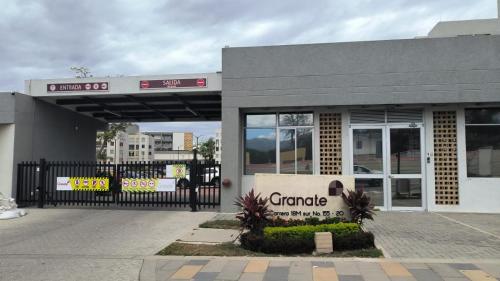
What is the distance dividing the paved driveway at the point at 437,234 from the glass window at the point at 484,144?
146cm

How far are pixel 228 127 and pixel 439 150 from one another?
21.9ft

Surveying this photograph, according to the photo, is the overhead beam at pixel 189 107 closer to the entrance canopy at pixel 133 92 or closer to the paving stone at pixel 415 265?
the entrance canopy at pixel 133 92

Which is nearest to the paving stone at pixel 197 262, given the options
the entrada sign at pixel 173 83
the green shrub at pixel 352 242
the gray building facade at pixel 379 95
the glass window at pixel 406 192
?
the green shrub at pixel 352 242

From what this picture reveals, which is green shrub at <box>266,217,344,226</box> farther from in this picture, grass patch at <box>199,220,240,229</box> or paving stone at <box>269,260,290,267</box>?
grass patch at <box>199,220,240,229</box>

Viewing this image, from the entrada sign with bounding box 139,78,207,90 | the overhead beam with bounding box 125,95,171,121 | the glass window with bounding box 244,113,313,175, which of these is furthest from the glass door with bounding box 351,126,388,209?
the overhead beam with bounding box 125,95,171,121

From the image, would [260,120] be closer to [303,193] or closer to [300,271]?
[303,193]

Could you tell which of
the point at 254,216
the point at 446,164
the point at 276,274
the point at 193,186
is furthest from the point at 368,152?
the point at 276,274

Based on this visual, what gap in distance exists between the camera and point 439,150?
576 inches

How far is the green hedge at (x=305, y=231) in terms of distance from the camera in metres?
8.93

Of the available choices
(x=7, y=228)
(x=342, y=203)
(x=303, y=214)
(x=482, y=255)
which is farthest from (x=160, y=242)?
(x=482, y=255)

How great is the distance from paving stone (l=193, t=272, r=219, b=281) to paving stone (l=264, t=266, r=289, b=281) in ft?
2.65

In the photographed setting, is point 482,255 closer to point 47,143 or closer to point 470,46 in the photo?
point 470,46

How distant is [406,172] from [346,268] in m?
7.89

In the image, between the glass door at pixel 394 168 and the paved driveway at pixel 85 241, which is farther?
the glass door at pixel 394 168
